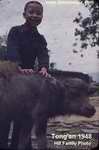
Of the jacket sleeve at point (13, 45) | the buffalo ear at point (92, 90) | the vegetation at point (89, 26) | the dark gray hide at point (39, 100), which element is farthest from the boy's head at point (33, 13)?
the buffalo ear at point (92, 90)

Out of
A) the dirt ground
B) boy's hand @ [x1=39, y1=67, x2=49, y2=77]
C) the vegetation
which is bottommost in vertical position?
the dirt ground

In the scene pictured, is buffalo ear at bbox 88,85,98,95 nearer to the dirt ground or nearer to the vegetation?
the dirt ground

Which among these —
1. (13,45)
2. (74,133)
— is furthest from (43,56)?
(74,133)

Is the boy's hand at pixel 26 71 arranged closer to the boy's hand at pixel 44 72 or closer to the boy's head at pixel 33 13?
the boy's hand at pixel 44 72

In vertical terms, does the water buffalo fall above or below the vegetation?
below

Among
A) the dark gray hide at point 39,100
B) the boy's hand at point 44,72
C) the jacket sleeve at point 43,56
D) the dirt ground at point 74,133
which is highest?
the jacket sleeve at point 43,56

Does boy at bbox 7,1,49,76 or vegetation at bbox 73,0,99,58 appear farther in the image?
boy at bbox 7,1,49,76

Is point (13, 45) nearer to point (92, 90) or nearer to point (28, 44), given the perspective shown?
point (28, 44)

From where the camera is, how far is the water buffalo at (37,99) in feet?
19.2

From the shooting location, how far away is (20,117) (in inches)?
231

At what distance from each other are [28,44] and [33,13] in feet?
0.88

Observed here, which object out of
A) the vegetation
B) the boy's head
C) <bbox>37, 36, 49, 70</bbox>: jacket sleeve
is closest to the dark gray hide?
<bbox>37, 36, 49, 70</bbox>: jacket sleeve

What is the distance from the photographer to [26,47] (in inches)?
235

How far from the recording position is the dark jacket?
5.92 meters
